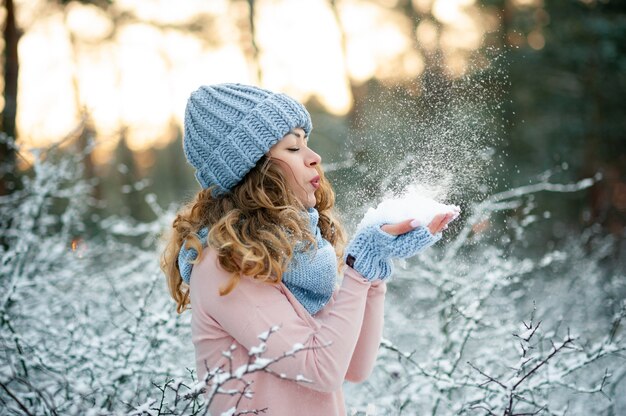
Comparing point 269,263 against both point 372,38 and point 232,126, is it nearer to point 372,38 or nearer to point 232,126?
point 232,126

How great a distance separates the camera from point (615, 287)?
19.4ft

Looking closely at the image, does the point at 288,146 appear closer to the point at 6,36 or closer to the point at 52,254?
the point at 52,254

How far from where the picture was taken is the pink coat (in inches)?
69.4

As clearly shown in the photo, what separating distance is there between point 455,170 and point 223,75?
35.3ft

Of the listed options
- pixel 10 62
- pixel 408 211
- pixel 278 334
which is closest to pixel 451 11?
pixel 408 211

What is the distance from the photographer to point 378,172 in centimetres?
327

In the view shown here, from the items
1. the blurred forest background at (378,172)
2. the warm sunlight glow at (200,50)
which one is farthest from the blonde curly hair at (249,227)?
the warm sunlight glow at (200,50)

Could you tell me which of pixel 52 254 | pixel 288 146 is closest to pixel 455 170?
pixel 288 146

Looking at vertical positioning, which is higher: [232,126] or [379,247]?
[232,126]

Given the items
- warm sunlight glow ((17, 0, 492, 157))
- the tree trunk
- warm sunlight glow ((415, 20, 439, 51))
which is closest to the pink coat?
warm sunlight glow ((415, 20, 439, 51))

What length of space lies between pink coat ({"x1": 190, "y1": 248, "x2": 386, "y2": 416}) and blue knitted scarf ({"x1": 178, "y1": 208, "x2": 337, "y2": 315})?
4cm

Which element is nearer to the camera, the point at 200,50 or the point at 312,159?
the point at 312,159

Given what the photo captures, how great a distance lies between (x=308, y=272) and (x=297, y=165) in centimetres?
35

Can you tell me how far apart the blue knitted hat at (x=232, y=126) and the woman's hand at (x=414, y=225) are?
0.46 meters
